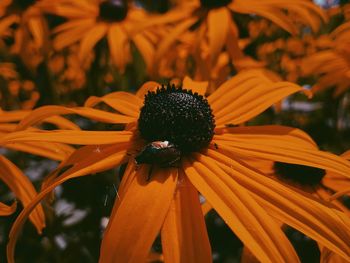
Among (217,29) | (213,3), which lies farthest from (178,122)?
(213,3)

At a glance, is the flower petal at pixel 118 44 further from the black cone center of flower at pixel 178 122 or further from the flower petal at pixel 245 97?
the black cone center of flower at pixel 178 122

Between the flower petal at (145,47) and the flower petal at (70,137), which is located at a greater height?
the flower petal at (145,47)

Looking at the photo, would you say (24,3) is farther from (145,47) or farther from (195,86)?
(195,86)

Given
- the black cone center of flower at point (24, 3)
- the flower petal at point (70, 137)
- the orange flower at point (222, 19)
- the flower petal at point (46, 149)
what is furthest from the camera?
the black cone center of flower at point (24, 3)

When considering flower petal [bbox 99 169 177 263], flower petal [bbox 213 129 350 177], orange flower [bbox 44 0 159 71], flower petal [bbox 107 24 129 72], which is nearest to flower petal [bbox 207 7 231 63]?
orange flower [bbox 44 0 159 71]

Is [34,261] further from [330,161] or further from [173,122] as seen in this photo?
[330,161]

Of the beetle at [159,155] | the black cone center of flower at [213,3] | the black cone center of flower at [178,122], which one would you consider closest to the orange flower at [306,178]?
the black cone center of flower at [178,122]

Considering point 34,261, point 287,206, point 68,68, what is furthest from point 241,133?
point 68,68
